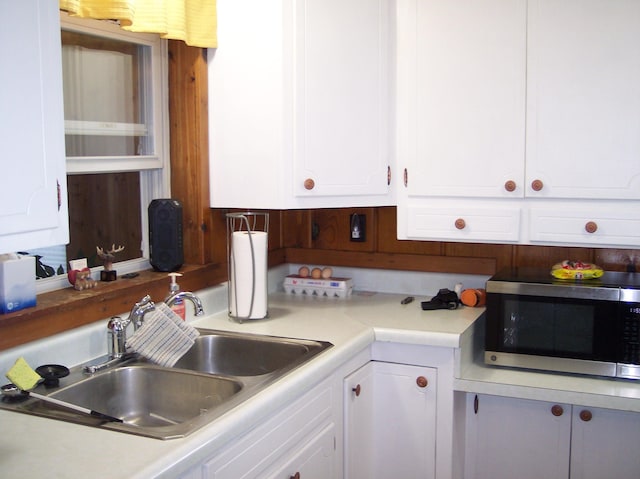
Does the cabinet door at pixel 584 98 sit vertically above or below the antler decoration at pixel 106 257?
above

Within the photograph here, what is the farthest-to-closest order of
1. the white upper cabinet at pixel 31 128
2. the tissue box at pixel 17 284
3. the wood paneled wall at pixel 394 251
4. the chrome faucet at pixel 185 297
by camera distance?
the wood paneled wall at pixel 394 251
the chrome faucet at pixel 185 297
the tissue box at pixel 17 284
the white upper cabinet at pixel 31 128

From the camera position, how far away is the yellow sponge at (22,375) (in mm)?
1796

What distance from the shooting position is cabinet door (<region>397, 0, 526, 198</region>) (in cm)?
262

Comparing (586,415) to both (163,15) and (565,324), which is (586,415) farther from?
(163,15)

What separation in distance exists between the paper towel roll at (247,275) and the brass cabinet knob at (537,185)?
91cm

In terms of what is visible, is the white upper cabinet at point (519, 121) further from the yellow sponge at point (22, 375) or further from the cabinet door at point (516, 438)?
the yellow sponge at point (22, 375)

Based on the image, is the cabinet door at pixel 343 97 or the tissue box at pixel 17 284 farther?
the cabinet door at pixel 343 97

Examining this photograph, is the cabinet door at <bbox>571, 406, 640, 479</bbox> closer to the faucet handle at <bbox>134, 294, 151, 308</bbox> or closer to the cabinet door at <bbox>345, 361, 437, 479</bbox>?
the cabinet door at <bbox>345, 361, 437, 479</bbox>

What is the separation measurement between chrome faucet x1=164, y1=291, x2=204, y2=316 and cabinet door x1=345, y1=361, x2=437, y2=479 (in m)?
0.59

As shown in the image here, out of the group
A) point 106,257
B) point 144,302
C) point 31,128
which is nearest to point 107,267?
point 106,257

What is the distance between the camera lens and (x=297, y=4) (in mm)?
2521

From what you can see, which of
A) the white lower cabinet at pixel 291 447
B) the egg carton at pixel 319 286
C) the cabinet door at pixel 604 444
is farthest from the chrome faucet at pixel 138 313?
Answer: the cabinet door at pixel 604 444

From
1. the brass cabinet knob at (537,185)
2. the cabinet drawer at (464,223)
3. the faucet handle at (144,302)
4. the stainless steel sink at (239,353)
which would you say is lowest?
the stainless steel sink at (239,353)

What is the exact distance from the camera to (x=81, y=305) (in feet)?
7.04
